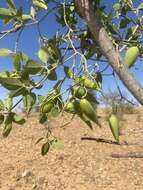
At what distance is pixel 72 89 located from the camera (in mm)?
877

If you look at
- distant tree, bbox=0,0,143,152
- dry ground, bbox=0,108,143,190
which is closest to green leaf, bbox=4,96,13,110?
distant tree, bbox=0,0,143,152

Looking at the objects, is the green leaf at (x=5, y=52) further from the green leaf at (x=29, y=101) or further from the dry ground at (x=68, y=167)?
the dry ground at (x=68, y=167)

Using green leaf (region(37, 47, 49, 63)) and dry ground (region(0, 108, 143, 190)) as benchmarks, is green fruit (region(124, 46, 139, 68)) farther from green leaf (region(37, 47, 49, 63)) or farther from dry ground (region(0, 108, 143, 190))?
dry ground (region(0, 108, 143, 190))

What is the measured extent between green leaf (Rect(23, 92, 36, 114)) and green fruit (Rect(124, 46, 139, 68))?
0.17 m

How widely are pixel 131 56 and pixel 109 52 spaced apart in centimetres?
4

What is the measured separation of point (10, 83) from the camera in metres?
0.82

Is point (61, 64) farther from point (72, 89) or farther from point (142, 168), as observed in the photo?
point (142, 168)

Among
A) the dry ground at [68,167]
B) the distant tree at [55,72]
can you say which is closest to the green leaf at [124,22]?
the distant tree at [55,72]

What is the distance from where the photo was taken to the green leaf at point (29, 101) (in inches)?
34.2

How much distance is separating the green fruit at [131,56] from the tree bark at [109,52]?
19mm

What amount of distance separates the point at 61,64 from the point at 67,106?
72mm

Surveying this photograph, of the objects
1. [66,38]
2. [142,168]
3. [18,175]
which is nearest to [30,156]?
[18,175]

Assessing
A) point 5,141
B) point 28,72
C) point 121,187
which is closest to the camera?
point 28,72

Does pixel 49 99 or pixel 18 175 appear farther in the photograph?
pixel 18 175
